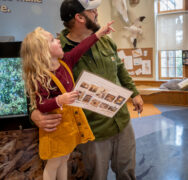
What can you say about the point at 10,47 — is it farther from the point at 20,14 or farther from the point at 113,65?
the point at 113,65

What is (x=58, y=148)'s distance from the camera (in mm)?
1090

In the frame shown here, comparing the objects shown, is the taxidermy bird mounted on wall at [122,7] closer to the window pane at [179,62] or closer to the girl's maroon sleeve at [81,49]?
the window pane at [179,62]

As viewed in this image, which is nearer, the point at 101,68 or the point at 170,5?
the point at 101,68

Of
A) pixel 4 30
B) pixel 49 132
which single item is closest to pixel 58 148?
pixel 49 132

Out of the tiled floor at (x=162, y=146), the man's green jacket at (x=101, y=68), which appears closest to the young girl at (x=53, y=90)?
the man's green jacket at (x=101, y=68)

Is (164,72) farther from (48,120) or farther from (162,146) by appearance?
(48,120)

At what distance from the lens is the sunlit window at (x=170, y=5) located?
5.91 metres

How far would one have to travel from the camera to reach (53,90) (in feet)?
3.44

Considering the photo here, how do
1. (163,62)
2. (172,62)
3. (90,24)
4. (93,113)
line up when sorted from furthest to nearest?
(163,62), (172,62), (93,113), (90,24)

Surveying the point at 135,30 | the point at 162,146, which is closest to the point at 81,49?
the point at 162,146

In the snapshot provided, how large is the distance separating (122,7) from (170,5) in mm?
1365

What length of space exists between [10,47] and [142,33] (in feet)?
17.8

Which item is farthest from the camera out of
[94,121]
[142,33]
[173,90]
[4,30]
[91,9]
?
[142,33]

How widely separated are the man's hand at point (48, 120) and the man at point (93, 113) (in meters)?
0.35
